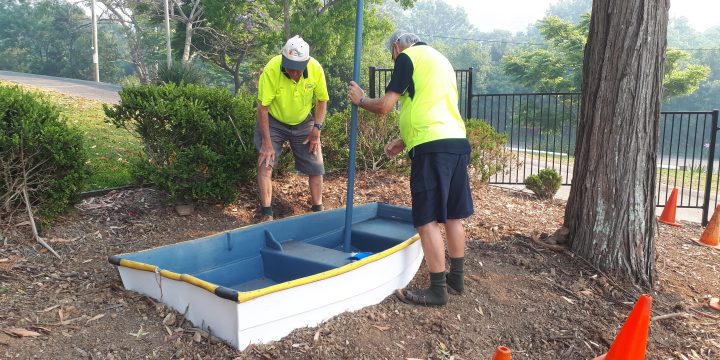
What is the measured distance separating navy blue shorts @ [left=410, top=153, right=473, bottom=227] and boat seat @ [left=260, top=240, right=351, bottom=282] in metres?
0.64

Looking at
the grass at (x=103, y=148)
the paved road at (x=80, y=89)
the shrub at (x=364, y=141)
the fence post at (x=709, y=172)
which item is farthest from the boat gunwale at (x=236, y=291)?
the paved road at (x=80, y=89)

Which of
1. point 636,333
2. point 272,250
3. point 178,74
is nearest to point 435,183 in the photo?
point 272,250

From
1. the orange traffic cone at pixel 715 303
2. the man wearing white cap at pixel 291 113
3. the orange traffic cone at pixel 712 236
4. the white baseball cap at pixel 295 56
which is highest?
the white baseball cap at pixel 295 56

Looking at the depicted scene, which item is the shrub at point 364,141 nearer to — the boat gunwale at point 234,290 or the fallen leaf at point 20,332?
the boat gunwale at point 234,290

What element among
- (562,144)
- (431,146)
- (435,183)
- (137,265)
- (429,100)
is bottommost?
(137,265)

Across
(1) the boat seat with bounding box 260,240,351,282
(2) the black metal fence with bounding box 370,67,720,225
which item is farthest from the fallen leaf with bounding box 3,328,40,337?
(2) the black metal fence with bounding box 370,67,720,225

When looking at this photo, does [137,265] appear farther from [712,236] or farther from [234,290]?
[712,236]

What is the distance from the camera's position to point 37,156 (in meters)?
4.68

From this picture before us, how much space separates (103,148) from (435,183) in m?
5.64

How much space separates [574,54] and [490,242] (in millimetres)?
42171

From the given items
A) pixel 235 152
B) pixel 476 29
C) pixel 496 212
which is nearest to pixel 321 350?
pixel 235 152

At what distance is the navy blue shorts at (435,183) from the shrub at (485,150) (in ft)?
12.8

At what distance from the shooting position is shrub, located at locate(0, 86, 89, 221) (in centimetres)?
450

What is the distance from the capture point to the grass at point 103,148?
6.07 metres
